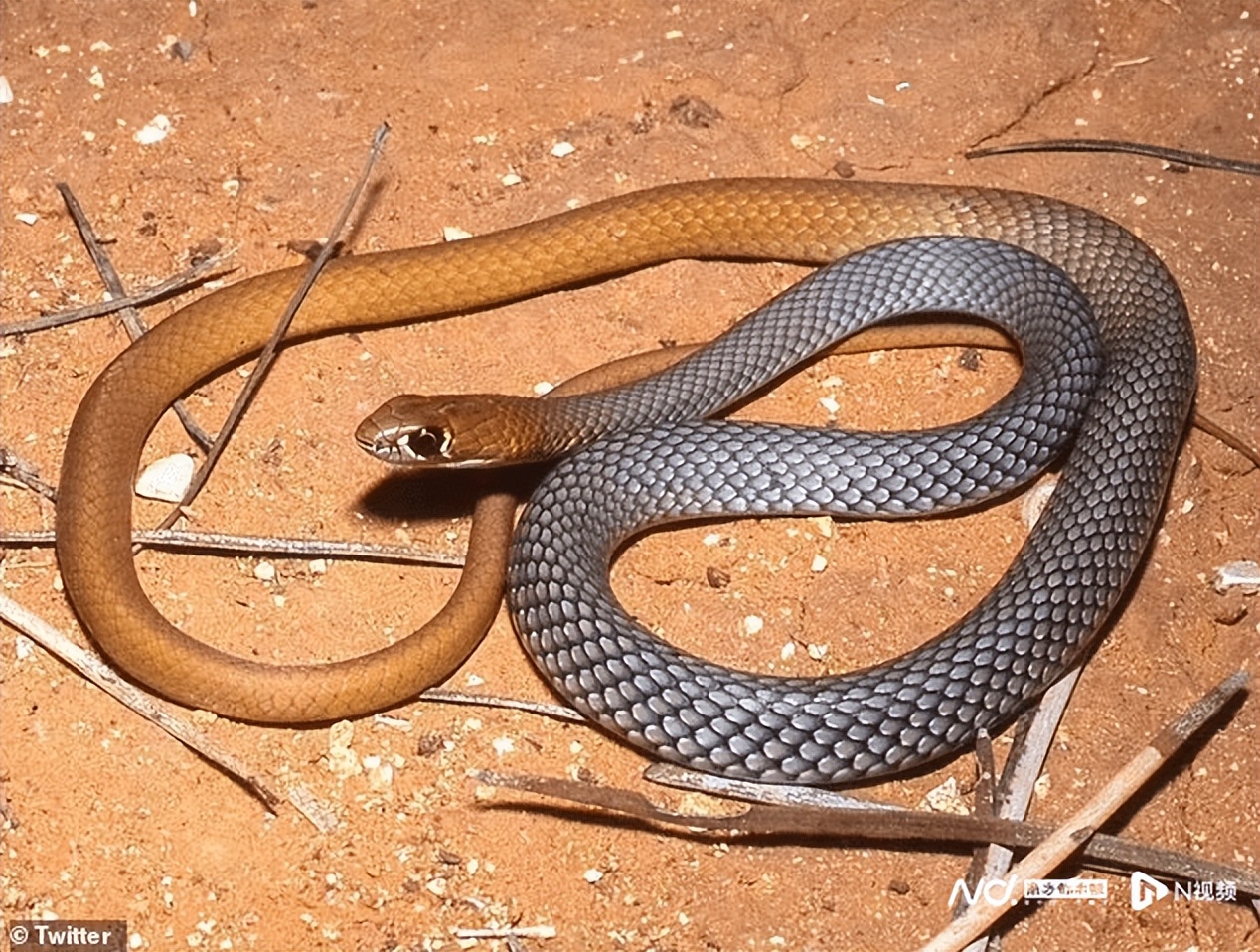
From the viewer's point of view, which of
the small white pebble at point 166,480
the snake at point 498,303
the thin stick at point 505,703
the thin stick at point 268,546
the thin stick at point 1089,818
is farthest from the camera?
the small white pebble at point 166,480

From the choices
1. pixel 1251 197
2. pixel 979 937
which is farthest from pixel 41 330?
pixel 1251 197

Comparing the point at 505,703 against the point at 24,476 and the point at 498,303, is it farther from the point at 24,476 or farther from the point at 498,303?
the point at 24,476

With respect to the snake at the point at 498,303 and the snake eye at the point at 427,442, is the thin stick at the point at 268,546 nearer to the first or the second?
the snake at the point at 498,303

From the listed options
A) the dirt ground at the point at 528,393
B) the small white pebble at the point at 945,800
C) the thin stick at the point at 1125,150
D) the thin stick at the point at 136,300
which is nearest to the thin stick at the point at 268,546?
the dirt ground at the point at 528,393

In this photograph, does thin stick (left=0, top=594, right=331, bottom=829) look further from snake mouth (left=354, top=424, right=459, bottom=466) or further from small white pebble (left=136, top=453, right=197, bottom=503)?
snake mouth (left=354, top=424, right=459, bottom=466)

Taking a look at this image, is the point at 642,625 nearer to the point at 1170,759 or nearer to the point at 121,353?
the point at 1170,759

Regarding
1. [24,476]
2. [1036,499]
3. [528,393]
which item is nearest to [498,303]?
[528,393]
